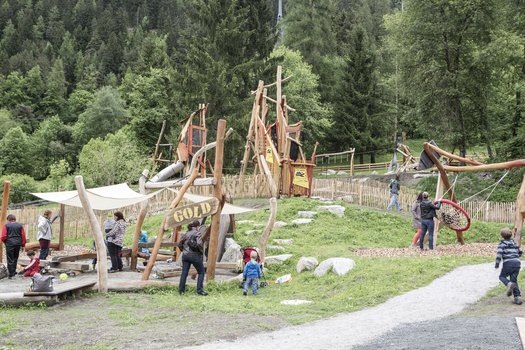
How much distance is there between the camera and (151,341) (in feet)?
27.5

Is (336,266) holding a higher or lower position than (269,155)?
lower

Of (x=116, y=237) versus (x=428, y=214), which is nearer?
(x=116, y=237)

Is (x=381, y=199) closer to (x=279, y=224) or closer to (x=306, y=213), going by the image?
(x=306, y=213)

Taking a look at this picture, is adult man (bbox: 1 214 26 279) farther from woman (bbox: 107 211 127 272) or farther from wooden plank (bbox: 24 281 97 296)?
wooden plank (bbox: 24 281 97 296)

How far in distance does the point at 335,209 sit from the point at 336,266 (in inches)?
371

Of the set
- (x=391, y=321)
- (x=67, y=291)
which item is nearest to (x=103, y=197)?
(x=67, y=291)

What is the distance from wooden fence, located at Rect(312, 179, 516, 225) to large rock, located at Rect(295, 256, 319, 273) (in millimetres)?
12115

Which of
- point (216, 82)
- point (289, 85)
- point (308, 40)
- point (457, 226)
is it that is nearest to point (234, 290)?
point (457, 226)

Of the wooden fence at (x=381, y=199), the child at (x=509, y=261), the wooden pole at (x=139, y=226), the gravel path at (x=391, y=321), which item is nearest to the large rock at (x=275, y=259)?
the wooden pole at (x=139, y=226)

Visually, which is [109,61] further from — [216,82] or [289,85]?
[216,82]

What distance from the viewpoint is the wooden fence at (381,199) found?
984 inches

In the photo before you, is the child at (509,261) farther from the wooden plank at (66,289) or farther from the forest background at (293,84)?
the forest background at (293,84)

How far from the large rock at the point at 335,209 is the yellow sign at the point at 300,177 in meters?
2.38

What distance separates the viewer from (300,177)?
25953mm
